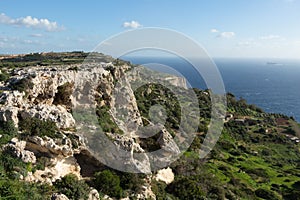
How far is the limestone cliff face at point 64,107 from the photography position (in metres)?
15.0

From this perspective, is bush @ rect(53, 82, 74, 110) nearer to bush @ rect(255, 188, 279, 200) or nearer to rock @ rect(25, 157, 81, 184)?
rock @ rect(25, 157, 81, 184)

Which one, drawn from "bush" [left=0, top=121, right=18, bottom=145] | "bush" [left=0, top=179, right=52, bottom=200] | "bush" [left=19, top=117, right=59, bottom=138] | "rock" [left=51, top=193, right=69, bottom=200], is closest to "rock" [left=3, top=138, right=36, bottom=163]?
"bush" [left=0, top=121, right=18, bottom=145]

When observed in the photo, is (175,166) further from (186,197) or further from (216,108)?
(216,108)

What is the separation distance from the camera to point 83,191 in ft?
44.9

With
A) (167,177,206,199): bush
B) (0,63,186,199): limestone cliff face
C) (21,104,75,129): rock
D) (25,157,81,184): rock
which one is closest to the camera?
(25,157,81,184): rock

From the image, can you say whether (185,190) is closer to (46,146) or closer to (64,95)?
(46,146)

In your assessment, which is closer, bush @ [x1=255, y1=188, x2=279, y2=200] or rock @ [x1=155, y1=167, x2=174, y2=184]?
rock @ [x1=155, y1=167, x2=174, y2=184]

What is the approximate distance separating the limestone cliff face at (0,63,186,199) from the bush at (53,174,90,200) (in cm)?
55

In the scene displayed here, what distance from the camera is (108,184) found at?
1525cm

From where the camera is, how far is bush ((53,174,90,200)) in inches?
527

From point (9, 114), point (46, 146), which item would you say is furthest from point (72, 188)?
point (9, 114)

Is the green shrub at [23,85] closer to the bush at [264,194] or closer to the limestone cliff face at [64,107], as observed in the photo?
the limestone cliff face at [64,107]

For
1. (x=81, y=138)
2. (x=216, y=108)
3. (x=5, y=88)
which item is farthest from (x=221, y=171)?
(x=216, y=108)

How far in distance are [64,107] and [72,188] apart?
31.9 ft
